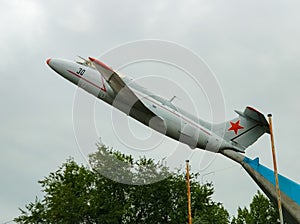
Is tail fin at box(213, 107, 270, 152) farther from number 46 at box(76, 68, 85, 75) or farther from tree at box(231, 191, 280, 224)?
tree at box(231, 191, 280, 224)

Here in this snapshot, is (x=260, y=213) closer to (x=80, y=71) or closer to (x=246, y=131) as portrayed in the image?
(x=246, y=131)

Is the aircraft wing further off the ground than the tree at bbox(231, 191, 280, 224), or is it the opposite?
the tree at bbox(231, 191, 280, 224)

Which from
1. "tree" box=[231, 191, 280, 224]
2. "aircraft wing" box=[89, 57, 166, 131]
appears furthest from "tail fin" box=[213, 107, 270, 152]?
"tree" box=[231, 191, 280, 224]

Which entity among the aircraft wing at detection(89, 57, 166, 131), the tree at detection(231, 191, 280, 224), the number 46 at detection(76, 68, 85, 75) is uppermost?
the tree at detection(231, 191, 280, 224)

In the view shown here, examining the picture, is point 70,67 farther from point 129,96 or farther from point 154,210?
point 154,210

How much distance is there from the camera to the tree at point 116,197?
178 feet

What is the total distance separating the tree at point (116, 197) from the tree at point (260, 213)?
10.3 m

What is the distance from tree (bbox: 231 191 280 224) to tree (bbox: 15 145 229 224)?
33.7ft

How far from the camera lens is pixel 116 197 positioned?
57.3m

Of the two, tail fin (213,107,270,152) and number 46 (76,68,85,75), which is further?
number 46 (76,68,85,75)

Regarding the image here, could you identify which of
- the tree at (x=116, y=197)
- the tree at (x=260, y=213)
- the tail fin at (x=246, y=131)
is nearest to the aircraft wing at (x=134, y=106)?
the tail fin at (x=246, y=131)

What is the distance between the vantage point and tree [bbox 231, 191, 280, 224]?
67.6 m

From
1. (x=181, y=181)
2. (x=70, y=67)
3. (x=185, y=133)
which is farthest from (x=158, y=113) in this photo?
(x=181, y=181)

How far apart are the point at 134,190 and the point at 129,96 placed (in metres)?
25.3
